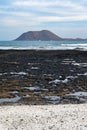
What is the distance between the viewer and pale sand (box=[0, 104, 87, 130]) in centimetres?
1297

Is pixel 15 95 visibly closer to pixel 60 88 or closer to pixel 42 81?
pixel 60 88

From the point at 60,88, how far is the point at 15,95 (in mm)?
3698

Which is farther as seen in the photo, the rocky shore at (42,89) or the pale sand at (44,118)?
the rocky shore at (42,89)

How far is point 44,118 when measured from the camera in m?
14.1

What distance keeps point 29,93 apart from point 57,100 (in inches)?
98.7

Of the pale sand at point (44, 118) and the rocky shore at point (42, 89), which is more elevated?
the pale sand at point (44, 118)

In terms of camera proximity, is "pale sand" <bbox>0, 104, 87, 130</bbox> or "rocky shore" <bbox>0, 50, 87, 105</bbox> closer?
"pale sand" <bbox>0, 104, 87, 130</bbox>

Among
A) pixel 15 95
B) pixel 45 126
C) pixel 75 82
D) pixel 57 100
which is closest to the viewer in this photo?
pixel 45 126

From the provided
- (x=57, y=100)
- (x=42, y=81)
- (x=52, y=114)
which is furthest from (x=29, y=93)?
(x=52, y=114)

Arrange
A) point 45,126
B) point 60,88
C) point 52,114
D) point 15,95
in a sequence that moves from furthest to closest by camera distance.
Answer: point 60,88, point 15,95, point 52,114, point 45,126

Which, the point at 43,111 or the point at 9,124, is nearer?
the point at 9,124

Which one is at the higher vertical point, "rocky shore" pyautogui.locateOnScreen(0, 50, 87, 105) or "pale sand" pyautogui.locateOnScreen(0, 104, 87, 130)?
"pale sand" pyautogui.locateOnScreen(0, 104, 87, 130)

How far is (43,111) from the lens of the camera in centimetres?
1555

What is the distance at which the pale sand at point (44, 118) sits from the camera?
511 inches
